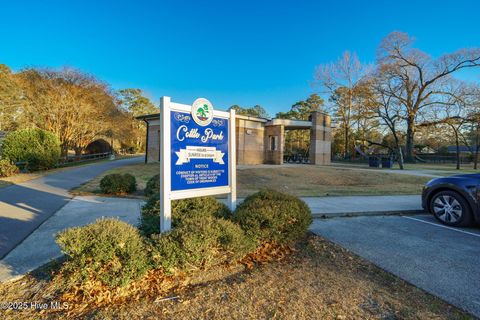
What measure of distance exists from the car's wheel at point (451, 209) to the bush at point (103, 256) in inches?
230

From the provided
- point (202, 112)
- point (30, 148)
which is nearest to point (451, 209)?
point (202, 112)

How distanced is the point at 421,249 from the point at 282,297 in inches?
106

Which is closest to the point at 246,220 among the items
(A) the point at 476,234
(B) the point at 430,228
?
(B) the point at 430,228

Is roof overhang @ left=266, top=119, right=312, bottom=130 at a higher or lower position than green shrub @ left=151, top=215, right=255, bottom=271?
higher

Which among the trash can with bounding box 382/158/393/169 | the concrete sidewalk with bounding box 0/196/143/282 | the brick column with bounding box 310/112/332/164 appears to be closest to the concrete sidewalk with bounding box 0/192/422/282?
the concrete sidewalk with bounding box 0/196/143/282

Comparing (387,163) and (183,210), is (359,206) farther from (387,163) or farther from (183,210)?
(387,163)

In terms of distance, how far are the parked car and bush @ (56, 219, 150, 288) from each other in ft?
19.2

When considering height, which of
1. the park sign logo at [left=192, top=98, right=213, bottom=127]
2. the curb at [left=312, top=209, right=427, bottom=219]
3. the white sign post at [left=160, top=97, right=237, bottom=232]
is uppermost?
the park sign logo at [left=192, top=98, right=213, bottom=127]

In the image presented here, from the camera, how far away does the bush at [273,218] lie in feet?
10.8

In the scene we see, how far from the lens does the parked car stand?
4676mm

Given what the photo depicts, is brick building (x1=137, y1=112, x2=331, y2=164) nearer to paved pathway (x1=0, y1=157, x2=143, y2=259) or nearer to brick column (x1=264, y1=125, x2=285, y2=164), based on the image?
brick column (x1=264, y1=125, x2=285, y2=164)

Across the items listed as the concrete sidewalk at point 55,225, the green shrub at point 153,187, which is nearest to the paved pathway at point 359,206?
the green shrub at point 153,187

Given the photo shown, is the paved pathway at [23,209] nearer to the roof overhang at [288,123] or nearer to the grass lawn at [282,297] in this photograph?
the grass lawn at [282,297]

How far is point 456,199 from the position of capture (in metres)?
4.91
